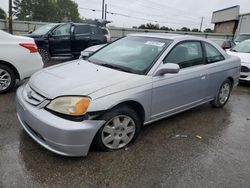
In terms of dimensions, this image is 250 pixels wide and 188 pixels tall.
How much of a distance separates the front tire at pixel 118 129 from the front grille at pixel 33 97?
0.77 metres

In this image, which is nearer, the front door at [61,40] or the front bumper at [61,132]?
the front bumper at [61,132]

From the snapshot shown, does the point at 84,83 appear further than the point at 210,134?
No

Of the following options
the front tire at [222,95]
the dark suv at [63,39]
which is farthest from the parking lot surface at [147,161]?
the dark suv at [63,39]

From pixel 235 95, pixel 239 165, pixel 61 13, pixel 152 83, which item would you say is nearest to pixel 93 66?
pixel 152 83

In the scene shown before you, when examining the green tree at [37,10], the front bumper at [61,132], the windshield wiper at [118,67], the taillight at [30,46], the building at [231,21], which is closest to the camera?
the front bumper at [61,132]

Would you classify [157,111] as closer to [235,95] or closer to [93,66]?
[93,66]

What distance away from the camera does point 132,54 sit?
358 cm

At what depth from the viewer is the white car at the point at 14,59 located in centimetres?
470

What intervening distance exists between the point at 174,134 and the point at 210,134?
61 cm

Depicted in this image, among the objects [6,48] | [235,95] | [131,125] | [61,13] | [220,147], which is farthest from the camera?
[61,13]

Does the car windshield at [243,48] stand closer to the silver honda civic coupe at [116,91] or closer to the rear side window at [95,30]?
the silver honda civic coupe at [116,91]

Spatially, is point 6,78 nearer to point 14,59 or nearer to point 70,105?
point 14,59

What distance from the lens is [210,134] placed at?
12.0ft

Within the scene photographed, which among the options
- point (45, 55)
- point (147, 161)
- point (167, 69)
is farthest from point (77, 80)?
point (45, 55)
